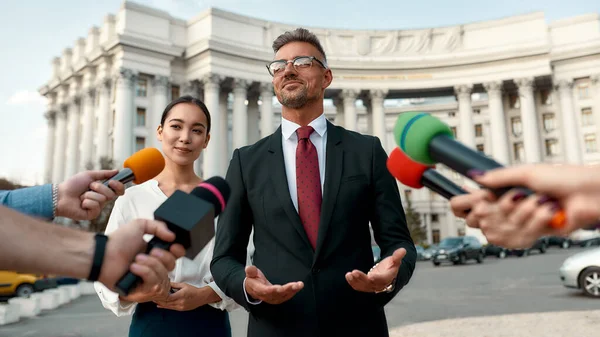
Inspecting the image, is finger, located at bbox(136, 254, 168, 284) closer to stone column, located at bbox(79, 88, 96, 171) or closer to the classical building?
the classical building

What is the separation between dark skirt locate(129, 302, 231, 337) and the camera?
3.21 meters

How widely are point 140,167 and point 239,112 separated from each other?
4584 cm

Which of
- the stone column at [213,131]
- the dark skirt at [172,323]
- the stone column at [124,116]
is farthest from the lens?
the stone column at [213,131]

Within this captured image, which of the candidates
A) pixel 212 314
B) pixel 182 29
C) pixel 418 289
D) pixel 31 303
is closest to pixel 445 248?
pixel 418 289

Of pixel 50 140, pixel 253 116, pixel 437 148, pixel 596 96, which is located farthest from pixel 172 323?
pixel 50 140

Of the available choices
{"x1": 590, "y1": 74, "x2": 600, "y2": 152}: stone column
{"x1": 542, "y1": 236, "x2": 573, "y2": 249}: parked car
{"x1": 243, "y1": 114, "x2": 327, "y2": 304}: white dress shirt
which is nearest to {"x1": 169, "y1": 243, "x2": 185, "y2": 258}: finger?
{"x1": 243, "y1": 114, "x2": 327, "y2": 304}: white dress shirt

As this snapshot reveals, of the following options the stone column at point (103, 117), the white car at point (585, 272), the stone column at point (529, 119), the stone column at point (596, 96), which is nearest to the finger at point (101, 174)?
the white car at point (585, 272)

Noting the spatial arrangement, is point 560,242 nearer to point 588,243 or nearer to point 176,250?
point 588,243

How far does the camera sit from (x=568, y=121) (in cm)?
5103

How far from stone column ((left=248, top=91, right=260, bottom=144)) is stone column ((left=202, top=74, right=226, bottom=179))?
5.17 meters

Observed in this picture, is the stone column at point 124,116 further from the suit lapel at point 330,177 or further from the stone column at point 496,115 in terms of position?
the suit lapel at point 330,177

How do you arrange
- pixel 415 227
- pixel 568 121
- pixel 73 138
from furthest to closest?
pixel 415 227, pixel 73 138, pixel 568 121

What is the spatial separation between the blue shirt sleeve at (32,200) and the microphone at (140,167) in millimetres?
305

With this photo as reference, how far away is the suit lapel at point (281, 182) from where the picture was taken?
106 inches
